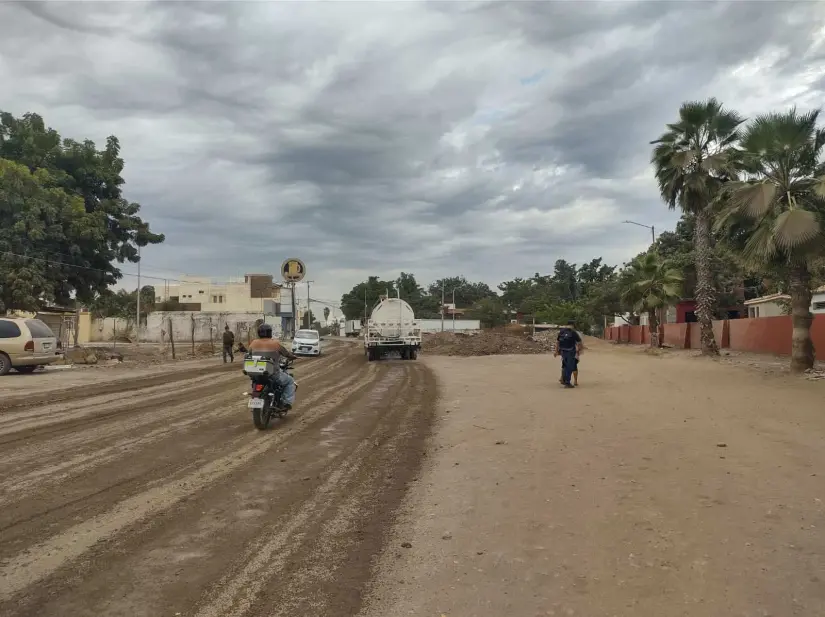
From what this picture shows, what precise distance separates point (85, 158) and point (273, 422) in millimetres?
29129

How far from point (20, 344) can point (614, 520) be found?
20474 mm

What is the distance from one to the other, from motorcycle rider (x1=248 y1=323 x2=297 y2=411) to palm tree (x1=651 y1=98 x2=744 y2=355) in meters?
21.8

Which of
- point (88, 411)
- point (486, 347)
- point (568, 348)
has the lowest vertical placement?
point (88, 411)

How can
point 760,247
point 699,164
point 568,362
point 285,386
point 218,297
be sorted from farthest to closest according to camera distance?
point 218,297
point 699,164
point 760,247
point 568,362
point 285,386

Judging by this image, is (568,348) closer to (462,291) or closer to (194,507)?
(194,507)

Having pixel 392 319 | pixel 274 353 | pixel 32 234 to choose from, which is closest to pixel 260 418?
pixel 274 353

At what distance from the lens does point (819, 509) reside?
5516 mm

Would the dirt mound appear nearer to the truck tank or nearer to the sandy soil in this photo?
the truck tank

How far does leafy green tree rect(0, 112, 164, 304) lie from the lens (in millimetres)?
31484

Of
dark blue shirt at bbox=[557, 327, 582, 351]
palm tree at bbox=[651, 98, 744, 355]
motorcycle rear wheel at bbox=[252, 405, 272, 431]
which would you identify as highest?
palm tree at bbox=[651, 98, 744, 355]

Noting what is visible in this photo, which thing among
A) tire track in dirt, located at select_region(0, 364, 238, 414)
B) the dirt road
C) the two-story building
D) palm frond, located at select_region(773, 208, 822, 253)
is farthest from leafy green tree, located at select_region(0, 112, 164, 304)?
the two-story building

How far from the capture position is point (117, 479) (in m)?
6.75

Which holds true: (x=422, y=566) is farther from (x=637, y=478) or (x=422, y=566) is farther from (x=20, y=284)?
(x=20, y=284)

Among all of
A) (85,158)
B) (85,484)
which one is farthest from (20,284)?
(85,484)
